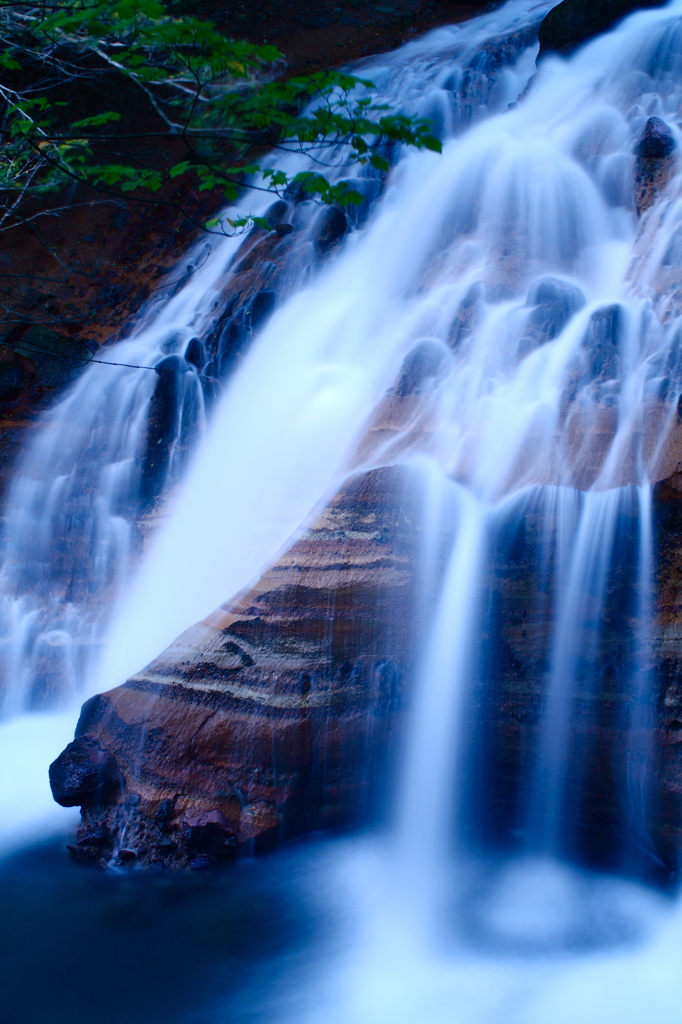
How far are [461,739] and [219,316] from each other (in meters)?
5.89

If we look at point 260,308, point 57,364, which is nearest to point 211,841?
point 260,308

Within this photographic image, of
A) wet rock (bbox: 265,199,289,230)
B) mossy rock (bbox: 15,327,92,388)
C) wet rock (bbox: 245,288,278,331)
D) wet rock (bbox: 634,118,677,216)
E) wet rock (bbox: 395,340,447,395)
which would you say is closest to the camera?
wet rock (bbox: 395,340,447,395)

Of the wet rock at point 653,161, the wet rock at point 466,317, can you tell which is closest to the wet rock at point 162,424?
the wet rock at point 466,317

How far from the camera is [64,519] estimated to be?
8.20 meters

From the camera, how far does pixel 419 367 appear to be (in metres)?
6.06

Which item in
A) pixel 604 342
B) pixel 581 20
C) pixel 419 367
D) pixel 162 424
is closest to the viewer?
pixel 604 342

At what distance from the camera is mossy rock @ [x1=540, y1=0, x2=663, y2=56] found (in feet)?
30.8

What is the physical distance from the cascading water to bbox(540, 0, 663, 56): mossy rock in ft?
2.24

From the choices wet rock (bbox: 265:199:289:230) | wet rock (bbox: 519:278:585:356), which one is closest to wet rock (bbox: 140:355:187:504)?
wet rock (bbox: 265:199:289:230)

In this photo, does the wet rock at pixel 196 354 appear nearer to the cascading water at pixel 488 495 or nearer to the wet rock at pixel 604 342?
the cascading water at pixel 488 495

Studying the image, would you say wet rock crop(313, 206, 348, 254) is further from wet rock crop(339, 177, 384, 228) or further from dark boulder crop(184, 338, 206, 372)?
dark boulder crop(184, 338, 206, 372)

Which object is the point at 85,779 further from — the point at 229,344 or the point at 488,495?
the point at 229,344

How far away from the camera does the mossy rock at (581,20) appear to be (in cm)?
940

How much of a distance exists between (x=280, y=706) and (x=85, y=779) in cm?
142
